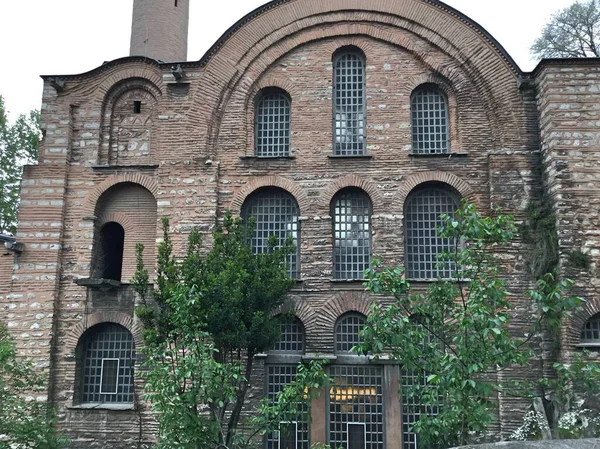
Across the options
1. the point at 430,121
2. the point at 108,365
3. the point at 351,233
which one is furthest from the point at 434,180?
the point at 108,365

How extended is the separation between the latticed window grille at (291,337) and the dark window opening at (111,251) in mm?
4519

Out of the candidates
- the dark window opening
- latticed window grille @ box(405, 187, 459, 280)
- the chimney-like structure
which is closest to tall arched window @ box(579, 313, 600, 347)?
latticed window grille @ box(405, 187, 459, 280)

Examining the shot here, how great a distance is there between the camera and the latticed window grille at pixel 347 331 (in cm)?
1412

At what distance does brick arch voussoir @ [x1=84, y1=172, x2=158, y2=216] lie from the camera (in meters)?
15.3

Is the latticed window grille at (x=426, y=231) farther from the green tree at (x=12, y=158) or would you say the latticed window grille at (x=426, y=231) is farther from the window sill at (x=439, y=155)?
the green tree at (x=12, y=158)

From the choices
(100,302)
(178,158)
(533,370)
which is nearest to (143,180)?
(178,158)

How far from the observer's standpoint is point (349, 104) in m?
15.6

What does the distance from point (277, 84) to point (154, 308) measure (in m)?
6.41

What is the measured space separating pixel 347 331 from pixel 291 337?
4.33ft

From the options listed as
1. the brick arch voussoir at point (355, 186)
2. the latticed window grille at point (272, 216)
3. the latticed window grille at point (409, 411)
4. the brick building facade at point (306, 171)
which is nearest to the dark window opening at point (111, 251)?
the brick building facade at point (306, 171)

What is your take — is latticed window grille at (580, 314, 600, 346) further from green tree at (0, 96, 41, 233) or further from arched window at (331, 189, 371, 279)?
green tree at (0, 96, 41, 233)

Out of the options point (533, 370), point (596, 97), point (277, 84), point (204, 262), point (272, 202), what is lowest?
point (533, 370)

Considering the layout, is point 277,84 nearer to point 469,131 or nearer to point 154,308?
point 469,131

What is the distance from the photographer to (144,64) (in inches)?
635
